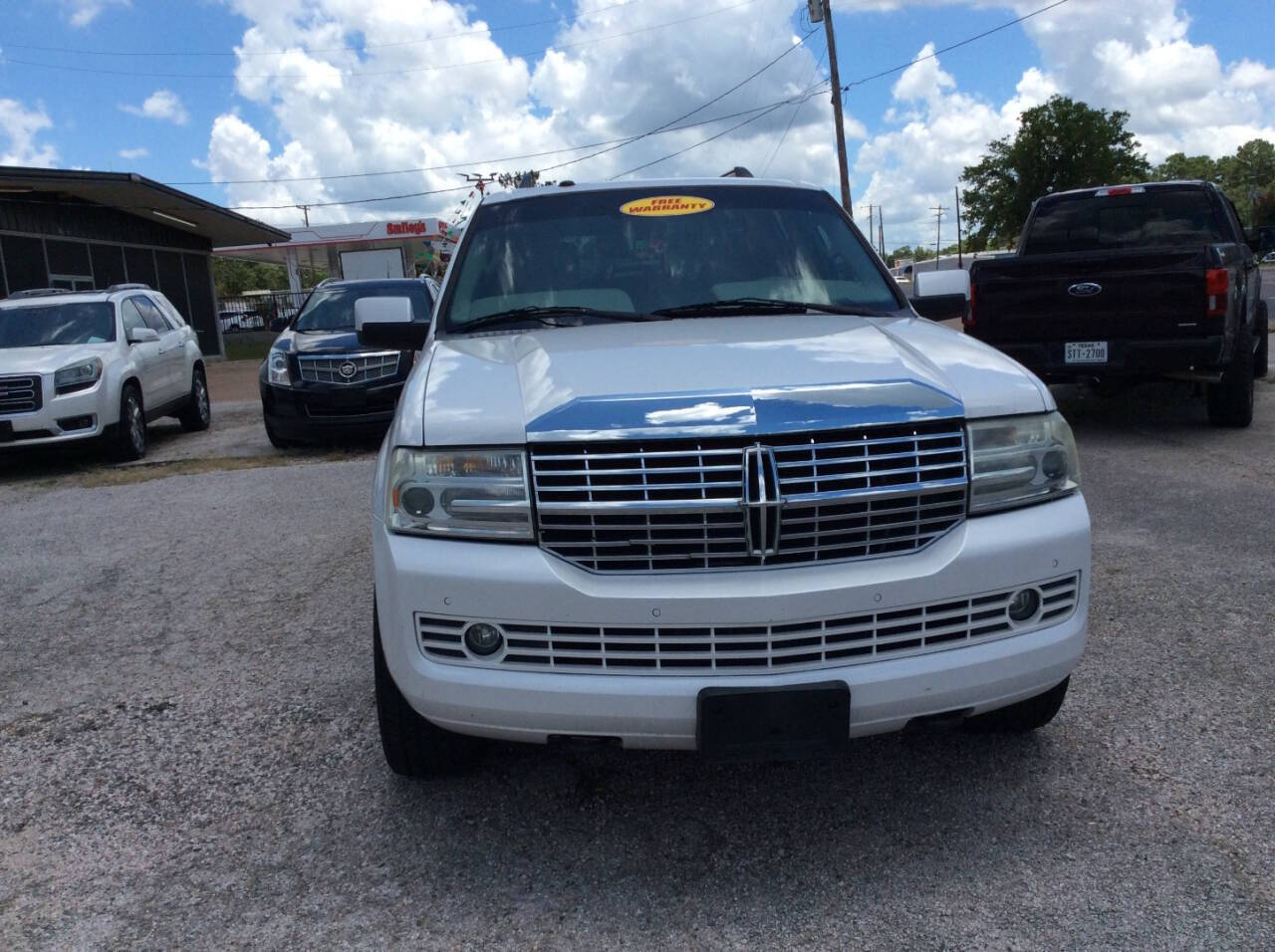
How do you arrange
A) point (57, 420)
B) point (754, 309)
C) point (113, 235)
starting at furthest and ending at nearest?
point (113, 235)
point (57, 420)
point (754, 309)

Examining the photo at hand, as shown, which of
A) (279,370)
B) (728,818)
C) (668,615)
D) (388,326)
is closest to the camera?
(668,615)

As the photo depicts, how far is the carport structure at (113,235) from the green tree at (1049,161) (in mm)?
34656

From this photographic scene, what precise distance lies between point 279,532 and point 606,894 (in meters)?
4.61

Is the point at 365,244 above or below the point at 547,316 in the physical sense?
above

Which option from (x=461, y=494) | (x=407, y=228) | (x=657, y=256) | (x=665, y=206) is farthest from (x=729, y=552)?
(x=407, y=228)

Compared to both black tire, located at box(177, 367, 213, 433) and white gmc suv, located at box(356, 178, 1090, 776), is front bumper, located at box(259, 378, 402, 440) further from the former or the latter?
white gmc suv, located at box(356, 178, 1090, 776)

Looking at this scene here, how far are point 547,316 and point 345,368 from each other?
6514 millimetres

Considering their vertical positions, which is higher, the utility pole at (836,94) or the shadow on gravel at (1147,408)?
the utility pole at (836,94)

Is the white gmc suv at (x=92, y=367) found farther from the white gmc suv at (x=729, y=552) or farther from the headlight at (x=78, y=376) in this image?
the white gmc suv at (x=729, y=552)

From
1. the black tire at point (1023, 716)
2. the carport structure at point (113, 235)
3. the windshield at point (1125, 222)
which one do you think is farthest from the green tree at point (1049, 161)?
the black tire at point (1023, 716)

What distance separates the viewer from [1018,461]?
2754 millimetres

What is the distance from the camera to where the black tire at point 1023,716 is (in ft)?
10.4

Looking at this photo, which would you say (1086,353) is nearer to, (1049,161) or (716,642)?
(716,642)

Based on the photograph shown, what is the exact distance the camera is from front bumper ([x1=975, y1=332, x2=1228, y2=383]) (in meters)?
7.95
